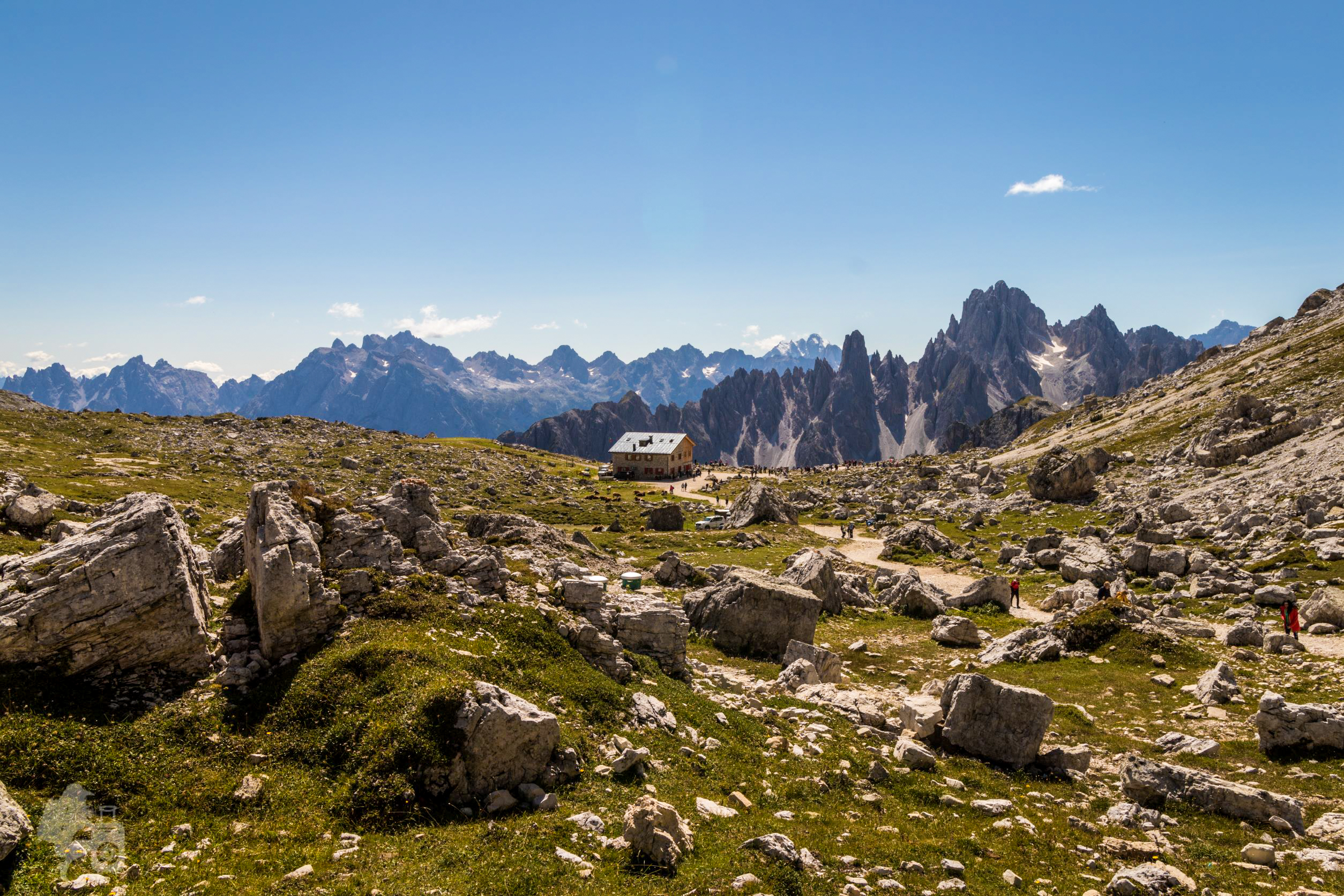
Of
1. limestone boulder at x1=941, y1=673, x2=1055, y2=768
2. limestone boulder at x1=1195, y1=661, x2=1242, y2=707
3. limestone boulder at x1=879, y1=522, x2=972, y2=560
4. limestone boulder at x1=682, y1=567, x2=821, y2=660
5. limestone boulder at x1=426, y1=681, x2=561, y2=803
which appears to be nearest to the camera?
limestone boulder at x1=426, y1=681, x2=561, y2=803

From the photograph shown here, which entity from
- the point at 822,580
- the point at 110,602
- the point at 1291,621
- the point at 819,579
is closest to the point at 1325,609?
the point at 1291,621

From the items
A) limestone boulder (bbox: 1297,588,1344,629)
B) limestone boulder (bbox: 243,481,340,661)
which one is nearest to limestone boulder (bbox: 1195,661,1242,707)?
limestone boulder (bbox: 1297,588,1344,629)

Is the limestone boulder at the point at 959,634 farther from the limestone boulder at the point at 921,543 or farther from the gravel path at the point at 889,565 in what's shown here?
the limestone boulder at the point at 921,543

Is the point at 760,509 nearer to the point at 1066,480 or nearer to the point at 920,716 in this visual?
the point at 1066,480

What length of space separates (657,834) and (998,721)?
43.4ft

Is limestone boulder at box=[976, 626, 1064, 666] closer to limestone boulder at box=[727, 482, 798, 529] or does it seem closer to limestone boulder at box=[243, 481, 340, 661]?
limestone boulder at box=[243, 481, 340, 661]

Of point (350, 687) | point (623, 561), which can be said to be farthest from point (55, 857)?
point (623, 561)

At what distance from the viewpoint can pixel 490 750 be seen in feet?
50.6

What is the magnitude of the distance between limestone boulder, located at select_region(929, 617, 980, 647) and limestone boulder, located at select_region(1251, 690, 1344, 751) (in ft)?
48.7

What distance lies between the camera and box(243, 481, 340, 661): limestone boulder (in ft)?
61.6

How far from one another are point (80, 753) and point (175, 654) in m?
4.23

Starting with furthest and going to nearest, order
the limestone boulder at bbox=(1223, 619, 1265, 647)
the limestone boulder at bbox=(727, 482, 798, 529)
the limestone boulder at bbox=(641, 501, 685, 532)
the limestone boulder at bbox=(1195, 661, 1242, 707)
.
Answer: the limestone boulder at bbox=(727, 482, 798, 529) → the limestone boulder at bbox=(641, 501, 685, 532) → the limestone boulder at bbox=(1223, 619, 1265, 647) → the limestone boulder at bbox=(1195, 661, 1242, 707)

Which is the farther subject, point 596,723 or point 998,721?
point 998,721

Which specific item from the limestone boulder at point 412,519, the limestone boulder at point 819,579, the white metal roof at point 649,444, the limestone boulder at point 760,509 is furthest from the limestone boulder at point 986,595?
the white metal roof at point 649,444
